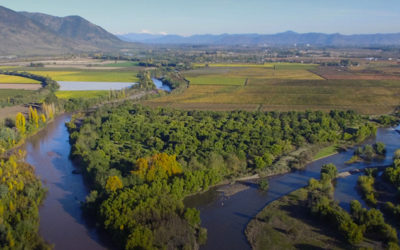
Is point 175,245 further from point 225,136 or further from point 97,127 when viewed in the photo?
point 97,127

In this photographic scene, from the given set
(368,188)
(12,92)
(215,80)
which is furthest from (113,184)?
(215,80)

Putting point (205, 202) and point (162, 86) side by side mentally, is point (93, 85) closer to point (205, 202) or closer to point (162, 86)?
point (162, 86)

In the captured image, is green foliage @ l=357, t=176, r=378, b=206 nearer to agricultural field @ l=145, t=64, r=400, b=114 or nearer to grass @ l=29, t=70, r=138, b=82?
agricultural field @ l=145, t=64, r=400, b=114

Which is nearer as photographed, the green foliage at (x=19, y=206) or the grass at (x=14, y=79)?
the green foliage at (x=19, y=206)

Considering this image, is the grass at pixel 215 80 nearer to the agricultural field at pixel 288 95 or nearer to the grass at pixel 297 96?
the agricultural field at pixel 288 95

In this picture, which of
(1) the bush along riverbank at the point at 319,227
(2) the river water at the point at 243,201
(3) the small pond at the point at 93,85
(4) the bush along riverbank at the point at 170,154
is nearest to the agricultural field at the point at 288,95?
(4) the bush along riverbank at the point at 170,154

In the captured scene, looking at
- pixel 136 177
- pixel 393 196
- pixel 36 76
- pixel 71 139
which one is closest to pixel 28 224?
pixel 136 177

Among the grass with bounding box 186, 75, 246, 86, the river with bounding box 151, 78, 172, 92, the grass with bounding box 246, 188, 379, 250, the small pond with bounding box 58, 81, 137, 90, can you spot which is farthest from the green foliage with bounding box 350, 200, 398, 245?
the small pond with bounding box 58, 81, 137, 90
